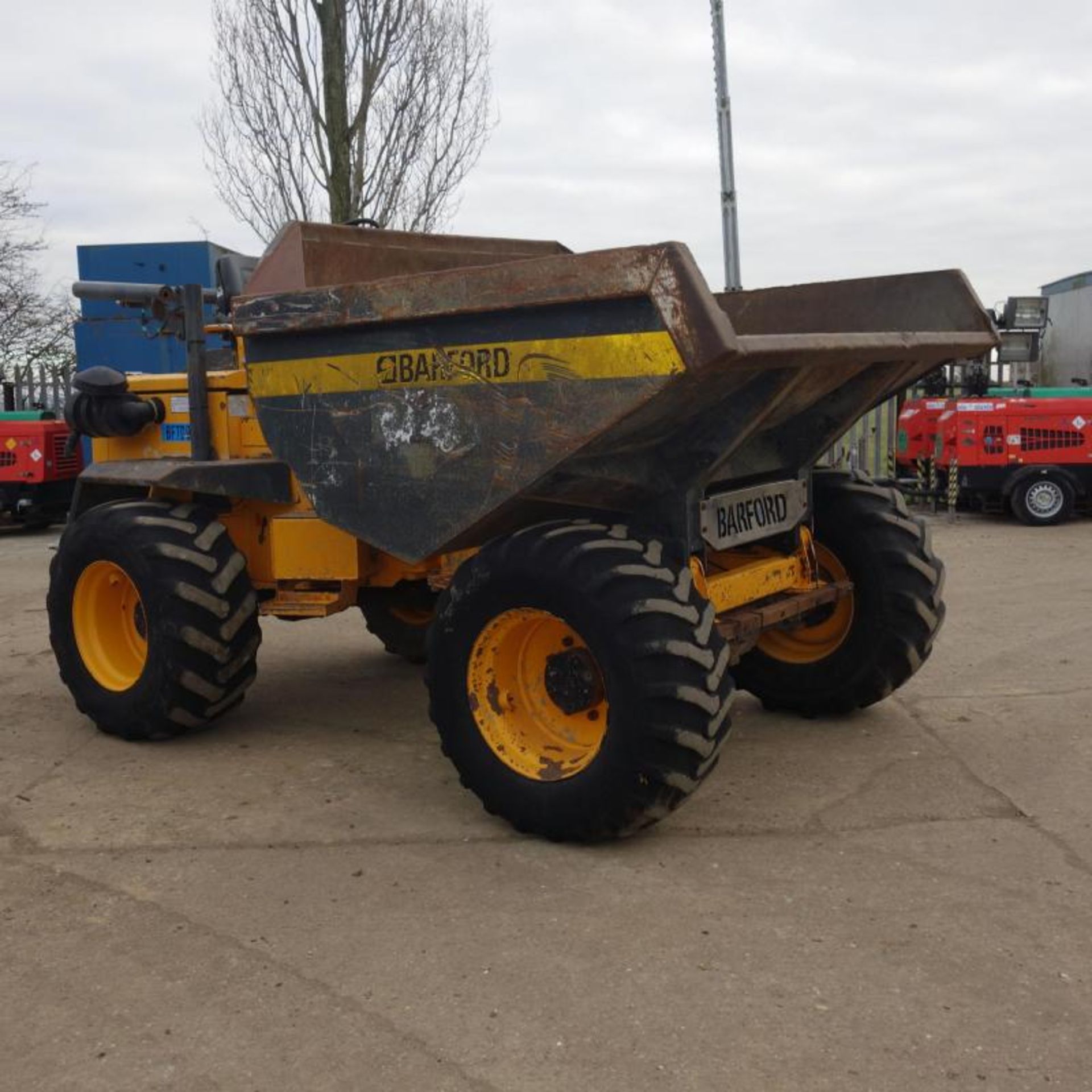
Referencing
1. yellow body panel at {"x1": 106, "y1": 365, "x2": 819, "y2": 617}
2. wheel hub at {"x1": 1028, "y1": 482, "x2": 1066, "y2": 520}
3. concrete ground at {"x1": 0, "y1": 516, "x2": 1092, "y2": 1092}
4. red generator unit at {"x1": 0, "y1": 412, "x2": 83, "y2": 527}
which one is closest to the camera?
concrete ground at {"x1": 0, "y1": 516, "x2": 1092, "y2": 1092}

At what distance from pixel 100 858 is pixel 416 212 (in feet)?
40.3

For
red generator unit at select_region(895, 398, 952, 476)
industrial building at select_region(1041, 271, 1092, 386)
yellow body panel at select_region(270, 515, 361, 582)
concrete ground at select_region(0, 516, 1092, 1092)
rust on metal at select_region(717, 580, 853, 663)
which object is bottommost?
concrete ground at select_region(0, 516, 1092, 1092)

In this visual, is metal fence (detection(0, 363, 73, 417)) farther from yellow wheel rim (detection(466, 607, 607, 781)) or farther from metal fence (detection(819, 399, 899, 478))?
yellow wheel rim (detection(466, 607, 607, 781))

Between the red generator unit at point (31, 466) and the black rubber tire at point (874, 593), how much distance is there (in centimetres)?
1030

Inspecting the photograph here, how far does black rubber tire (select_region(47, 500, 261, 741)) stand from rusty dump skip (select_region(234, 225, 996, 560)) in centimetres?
59

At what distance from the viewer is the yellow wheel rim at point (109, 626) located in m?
5.18

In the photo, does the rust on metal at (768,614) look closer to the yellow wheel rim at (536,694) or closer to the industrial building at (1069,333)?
the yellow wheel rim at (536,694)

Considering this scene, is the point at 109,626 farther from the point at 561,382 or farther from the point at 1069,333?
the point at 1069,333

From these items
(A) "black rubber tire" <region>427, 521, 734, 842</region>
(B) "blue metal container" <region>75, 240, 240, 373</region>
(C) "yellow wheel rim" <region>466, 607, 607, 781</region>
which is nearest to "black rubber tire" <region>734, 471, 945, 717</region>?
(A) "black rubber tire" <region>427, 521, 734, 842</region>

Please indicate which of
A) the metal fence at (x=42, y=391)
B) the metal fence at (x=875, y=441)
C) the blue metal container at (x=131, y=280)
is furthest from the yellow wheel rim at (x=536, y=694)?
the metal fence at (x=42, y=391)

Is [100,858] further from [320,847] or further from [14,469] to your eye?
[14,469]

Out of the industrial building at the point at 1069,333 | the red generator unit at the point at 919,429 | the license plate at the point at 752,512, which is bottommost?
the license plate at the point at 752,512

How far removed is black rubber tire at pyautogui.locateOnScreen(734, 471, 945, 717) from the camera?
4816mm

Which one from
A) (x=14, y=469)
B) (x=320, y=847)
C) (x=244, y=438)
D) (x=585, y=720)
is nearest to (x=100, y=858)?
(x=320, y=847)
